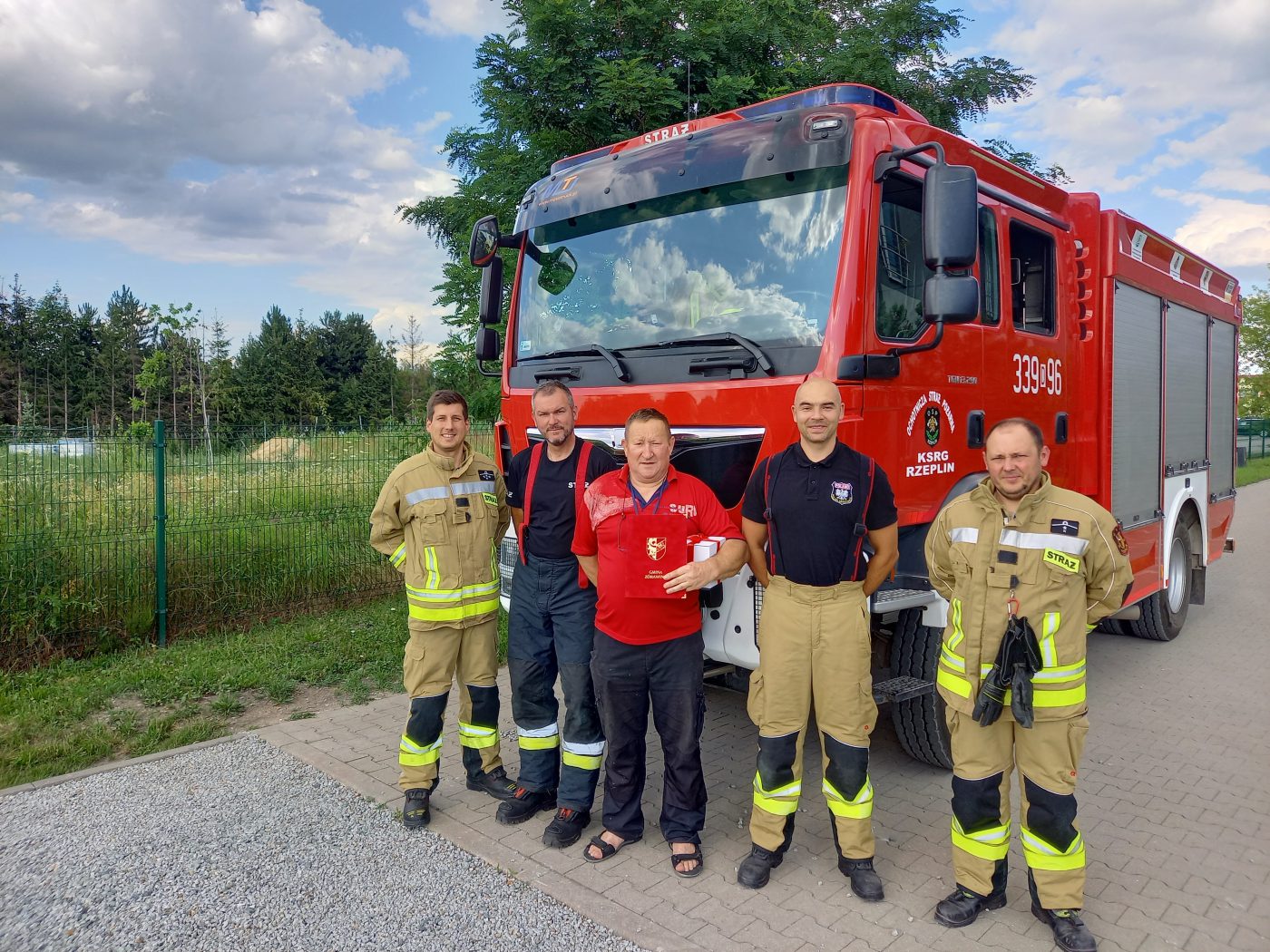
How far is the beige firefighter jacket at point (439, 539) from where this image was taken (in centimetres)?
382

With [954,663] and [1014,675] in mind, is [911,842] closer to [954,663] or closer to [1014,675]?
[954,663]

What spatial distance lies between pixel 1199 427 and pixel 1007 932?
5.17 m

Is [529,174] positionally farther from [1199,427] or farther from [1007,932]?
[1007,932]

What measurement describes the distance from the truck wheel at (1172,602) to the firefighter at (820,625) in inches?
174

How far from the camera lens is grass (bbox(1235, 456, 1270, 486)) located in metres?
22.6

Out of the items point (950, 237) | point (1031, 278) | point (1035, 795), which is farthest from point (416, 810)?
point (1031, 278)

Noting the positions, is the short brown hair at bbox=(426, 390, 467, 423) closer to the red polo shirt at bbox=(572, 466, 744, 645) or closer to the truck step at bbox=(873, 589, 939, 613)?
the red polo shirt at bbox=(572, 466, 744, 645)

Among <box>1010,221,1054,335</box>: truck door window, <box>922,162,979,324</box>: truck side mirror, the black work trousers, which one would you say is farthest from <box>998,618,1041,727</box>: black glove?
<box>1010,221,1054,335</box>: truck door window

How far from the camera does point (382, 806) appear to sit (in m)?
3.90

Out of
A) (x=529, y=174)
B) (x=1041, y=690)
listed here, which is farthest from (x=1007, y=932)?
(x=529, y=174)

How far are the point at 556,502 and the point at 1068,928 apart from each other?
2.33 metres

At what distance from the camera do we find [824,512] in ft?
10.3

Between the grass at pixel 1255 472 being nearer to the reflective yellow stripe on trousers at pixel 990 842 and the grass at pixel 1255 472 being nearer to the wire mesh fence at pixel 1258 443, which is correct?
the wire mesh fence at pixel 1258 443

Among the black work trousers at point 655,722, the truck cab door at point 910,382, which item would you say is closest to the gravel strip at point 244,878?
the black work trousers at point 655,722
